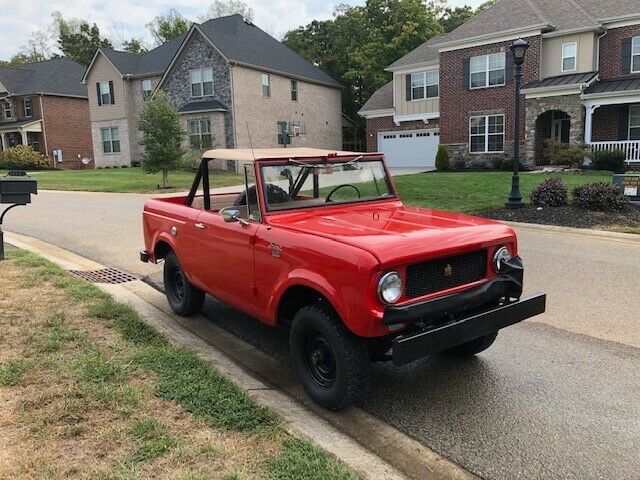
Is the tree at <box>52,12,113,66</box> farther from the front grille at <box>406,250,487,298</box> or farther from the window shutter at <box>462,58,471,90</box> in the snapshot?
the front grille at <box>406,250,487,298</box>

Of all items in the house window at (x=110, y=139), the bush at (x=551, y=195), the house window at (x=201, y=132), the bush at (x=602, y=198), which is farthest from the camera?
the house window at (x=110, y=139)

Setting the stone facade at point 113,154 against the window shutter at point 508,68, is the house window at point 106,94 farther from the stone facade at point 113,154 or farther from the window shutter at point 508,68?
the window shutter at point 508,68

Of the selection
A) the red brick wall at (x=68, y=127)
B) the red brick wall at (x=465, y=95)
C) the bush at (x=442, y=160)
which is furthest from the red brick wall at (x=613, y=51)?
the red brick wall at (x=68, y=127)

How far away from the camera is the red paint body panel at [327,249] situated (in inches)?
136

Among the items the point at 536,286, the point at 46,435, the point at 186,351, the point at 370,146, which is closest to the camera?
the point at 46,435

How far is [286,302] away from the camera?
430 cm

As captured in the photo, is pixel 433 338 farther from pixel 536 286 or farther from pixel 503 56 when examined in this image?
pixel 503 56

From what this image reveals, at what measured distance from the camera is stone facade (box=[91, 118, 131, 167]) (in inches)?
1540

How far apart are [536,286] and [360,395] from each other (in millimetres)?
4120

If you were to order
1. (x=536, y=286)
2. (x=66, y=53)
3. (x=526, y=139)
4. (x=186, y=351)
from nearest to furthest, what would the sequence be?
(x=186, y=351)
(x=536, y=286)
(x=526, y=139)
(x=66, y=53)

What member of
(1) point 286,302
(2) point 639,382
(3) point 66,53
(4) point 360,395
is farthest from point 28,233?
(3) point 66,53

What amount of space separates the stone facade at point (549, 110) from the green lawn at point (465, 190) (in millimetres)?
4012

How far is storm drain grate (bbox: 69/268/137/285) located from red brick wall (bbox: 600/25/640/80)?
2339 centimetres

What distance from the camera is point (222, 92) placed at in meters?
33.1
